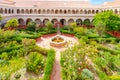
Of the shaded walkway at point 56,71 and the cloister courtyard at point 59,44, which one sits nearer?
the shaded walkway at point 56,71

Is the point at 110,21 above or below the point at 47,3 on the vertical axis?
below

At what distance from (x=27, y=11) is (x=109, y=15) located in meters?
25.5

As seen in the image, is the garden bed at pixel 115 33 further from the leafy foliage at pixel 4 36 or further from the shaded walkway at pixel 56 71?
the leafy foliage at pixel 4 36

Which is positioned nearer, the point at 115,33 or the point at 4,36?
the point at 4,36

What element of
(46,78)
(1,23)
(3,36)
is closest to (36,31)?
(1,23)

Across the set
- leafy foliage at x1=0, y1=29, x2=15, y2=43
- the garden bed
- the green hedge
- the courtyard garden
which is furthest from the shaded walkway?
the garden bed

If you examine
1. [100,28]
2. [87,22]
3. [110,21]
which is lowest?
[100,28]

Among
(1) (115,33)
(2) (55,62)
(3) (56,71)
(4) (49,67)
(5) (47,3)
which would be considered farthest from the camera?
(5) (47,3)

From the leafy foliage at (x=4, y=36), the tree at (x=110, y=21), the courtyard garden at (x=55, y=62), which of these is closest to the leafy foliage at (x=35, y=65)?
the courtyard garden at (x=55, y=62)

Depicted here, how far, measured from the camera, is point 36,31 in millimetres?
47062

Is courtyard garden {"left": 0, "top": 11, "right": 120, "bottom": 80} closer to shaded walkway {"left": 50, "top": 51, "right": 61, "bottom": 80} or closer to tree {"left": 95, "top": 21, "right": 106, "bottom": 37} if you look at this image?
shaded walkway {"left": 50, "top": 51, "right": 61, "bottom": 80}

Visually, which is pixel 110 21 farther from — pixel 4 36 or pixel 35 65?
pixel 35 65

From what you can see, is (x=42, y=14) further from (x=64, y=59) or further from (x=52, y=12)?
(x=64, y=59)

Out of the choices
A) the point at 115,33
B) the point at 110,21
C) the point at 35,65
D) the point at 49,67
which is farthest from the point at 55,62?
the point at 115,33
